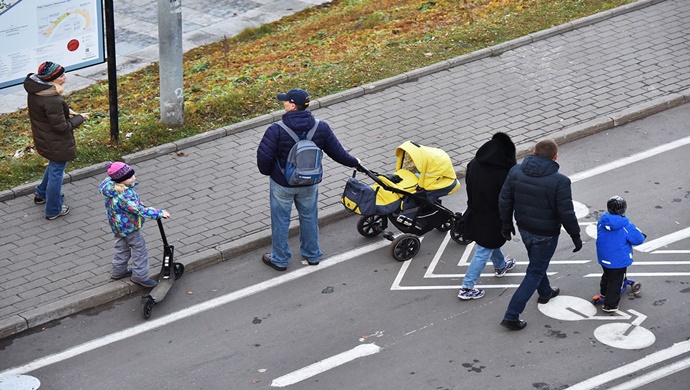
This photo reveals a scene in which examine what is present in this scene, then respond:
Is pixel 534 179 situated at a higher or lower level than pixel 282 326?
higher

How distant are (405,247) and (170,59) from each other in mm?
4512

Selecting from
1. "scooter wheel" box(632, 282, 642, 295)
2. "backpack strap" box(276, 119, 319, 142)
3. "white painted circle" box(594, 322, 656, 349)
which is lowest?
"white painted circle" box(594, 322, 656, 349)

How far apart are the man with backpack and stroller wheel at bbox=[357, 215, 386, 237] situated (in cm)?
57

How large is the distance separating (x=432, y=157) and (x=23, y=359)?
433cm

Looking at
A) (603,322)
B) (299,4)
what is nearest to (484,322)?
(603,322)

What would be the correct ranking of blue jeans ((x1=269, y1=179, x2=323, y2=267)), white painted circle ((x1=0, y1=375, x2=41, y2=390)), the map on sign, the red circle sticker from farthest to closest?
1. the red circle sticker
2. the map on sign
3. blue jeans ((x1=269, y1=179, x2=323, y2=267))
4. white painted circle ((x1=0, y1=375, x2=41, y2=390))

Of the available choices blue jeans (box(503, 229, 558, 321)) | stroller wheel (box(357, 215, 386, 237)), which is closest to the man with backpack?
stroller wheel (box(357, 215, 386, 237))

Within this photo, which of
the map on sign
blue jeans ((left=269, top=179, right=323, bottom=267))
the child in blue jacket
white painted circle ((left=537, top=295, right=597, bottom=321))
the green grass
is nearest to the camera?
the child in blue jacket

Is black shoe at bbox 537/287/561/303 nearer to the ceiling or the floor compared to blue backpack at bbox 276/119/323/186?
nearer to the floor

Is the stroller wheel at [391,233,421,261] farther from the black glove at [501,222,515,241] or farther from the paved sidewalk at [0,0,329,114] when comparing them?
the paved sidewalk at [0,0,329,114]

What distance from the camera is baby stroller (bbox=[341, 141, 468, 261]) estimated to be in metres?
10.8

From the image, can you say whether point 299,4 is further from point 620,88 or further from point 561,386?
point 561,386

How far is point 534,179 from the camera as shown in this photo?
29.9 ft

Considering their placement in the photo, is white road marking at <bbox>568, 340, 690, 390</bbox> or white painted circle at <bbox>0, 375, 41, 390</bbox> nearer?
white road marking at <bbox>568, 340, 690, 390</bbox>
